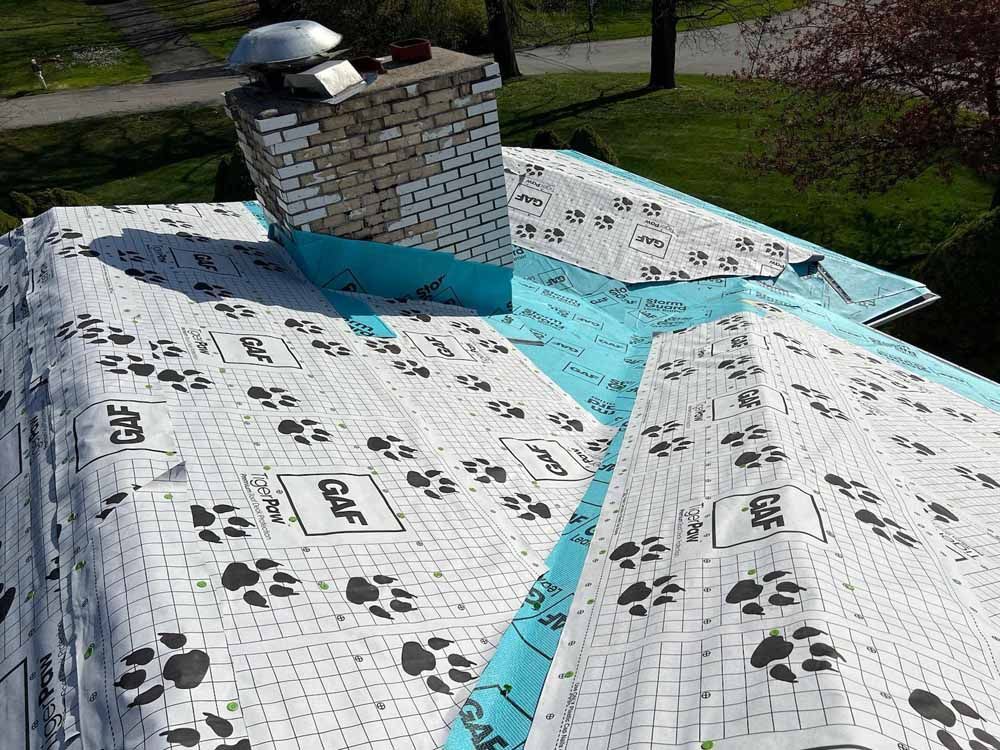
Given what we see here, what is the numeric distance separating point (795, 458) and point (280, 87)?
4.40 m

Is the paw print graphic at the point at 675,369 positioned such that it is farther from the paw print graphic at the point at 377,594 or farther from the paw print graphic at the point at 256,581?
the paw print graphic at the point at 256,581

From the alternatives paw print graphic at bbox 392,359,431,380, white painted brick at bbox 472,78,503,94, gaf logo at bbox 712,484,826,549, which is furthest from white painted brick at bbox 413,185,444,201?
gaf logo at bbox 712,484,826,549

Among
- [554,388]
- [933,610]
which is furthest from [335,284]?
[933,610]

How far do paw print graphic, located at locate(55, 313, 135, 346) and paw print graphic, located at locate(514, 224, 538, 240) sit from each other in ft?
14.2

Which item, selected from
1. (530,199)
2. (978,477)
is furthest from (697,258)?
(978,477)

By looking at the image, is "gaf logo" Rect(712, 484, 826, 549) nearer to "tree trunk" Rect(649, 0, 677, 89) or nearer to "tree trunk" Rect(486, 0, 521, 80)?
"tree trunk" Rect(649, 0, 677, 89)

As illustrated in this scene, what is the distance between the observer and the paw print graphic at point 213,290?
5.02 meters

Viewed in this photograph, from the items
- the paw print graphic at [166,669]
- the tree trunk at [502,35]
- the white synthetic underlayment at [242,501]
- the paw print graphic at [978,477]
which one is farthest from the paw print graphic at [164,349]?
the tree trunk at [502,35]

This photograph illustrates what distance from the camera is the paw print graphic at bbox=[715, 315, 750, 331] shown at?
5.80 meters

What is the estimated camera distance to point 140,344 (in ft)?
13.5

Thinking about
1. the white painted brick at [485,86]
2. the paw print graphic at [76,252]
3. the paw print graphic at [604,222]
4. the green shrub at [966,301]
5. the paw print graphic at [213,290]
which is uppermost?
the white painted brick at [485,86]

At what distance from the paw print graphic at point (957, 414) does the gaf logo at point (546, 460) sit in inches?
109

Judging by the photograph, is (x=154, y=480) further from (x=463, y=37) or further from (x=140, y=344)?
(x=463, y=37)

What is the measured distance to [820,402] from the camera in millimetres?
4684
